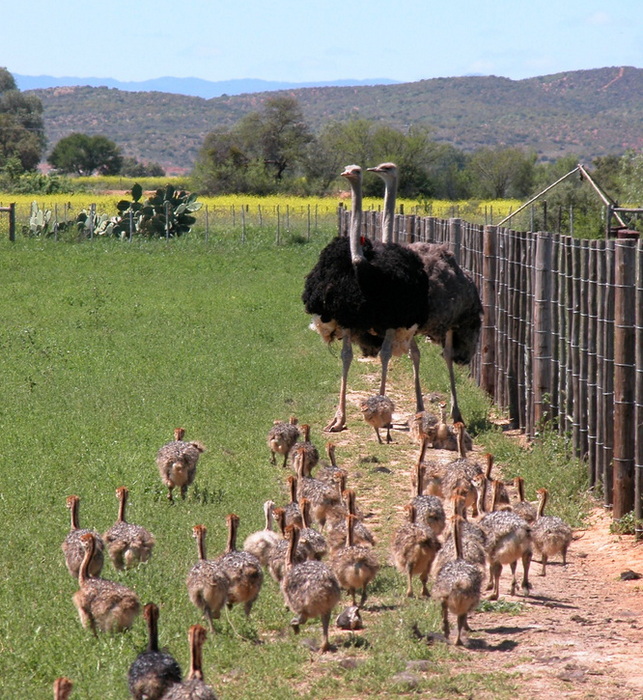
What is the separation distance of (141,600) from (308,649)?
1.19m

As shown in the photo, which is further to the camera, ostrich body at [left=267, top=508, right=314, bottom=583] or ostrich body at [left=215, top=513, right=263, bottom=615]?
ostrich body at [left=267, top=508, right=314, bottom=583]

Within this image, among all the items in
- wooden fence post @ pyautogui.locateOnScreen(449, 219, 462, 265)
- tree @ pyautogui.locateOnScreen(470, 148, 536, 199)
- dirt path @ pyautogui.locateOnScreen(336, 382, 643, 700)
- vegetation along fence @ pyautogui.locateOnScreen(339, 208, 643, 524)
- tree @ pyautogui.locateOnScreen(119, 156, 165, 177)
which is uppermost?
tree @ pyautogui.locateOnScreen(119, 156, 165, 177)

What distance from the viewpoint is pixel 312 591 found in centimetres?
656

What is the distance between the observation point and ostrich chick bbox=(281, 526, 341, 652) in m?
6.56

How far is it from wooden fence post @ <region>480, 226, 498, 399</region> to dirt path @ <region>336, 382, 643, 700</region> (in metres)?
5.63

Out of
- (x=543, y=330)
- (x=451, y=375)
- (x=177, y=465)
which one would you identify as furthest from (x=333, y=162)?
(x=177, y=465)

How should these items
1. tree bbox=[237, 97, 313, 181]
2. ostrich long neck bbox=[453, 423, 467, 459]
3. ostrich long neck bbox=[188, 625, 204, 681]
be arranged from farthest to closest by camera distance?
tree bbox=[237, 97, 313, 181] → ostrich long neck bbox=[453, 423, 467, 459] → ostrich long neck bbox=[188, 625, 204, 681]

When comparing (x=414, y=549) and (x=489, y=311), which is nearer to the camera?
(x=414, y=549)

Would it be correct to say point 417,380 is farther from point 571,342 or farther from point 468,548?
point 468,548

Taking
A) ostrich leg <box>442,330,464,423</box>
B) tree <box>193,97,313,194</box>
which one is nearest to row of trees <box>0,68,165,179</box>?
tree <box>193,97,313,194</box>

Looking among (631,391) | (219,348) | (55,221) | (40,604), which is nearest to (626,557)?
(631,391)

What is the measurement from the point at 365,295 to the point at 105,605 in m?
6.67

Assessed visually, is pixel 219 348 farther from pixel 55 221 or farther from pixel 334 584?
pixel 55 221

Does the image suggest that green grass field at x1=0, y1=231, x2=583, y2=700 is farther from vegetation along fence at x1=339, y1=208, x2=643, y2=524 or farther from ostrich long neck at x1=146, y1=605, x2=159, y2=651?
vegetation along fence at x1=339, y1=208, x2=643, y2=524
